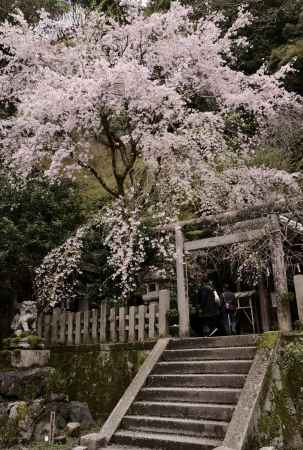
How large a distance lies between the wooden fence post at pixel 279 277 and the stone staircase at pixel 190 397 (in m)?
0.68

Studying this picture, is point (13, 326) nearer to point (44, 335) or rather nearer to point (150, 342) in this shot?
point (44, 335)

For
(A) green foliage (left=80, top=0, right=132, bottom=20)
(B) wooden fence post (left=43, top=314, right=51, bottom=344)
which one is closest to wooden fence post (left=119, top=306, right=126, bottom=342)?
(B) wooden fence post (left=43, top=314, right=51, bottom=344)

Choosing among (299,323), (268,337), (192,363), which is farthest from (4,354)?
(299,323)

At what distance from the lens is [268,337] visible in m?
7.39

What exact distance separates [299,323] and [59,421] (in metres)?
5.08

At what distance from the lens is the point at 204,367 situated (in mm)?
7676

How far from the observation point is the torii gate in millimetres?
7980

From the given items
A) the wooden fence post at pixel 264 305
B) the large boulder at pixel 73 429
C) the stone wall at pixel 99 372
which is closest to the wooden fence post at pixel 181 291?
the stone wall at pixel 99 372

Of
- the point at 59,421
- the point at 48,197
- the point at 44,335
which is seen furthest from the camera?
the point at 48,197

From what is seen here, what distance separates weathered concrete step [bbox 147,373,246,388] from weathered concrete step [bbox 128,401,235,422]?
1.52 feet

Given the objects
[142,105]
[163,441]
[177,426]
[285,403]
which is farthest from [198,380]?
[142,105]

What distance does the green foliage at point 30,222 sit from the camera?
1079cm

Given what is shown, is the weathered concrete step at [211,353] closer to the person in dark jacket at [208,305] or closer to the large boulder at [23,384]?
the large boulder at [23,384]

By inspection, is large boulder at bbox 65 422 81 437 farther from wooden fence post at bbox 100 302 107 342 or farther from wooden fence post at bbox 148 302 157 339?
wooden fence post at bbox 148 302 157 339
